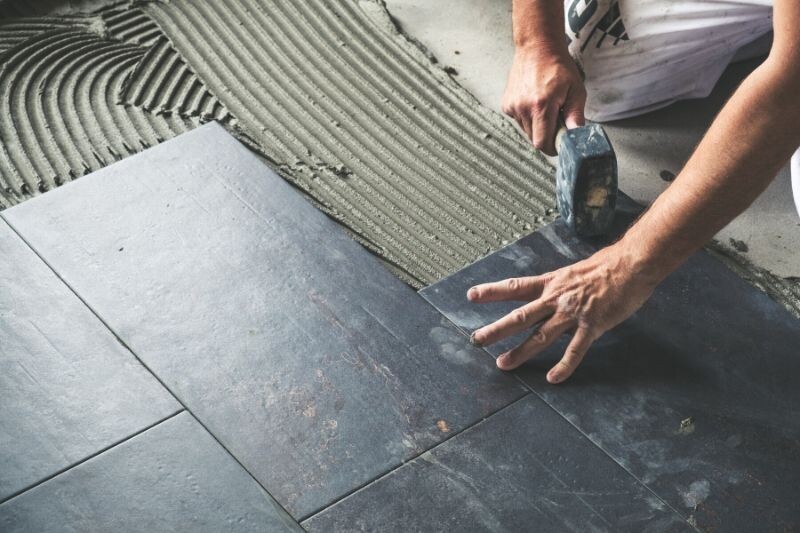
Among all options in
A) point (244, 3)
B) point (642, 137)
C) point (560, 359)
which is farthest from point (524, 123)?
point (244, 3)

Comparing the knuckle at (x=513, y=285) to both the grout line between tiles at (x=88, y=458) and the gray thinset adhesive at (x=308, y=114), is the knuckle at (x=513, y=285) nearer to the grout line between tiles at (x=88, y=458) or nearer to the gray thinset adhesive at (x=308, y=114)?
the gray thinset adhesive at (x=308, y=114)

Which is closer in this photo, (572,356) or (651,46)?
(572,356)

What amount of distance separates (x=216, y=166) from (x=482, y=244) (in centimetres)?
73

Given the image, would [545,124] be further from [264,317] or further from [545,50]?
[264,317]

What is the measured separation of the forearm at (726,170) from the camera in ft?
5.78

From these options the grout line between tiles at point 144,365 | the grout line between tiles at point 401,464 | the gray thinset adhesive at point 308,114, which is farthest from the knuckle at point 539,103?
the grout line between tiles at point 144,365

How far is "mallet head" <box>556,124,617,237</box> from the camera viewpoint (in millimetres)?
2105

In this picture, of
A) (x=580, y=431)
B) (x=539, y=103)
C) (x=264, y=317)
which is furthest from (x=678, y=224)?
(x=264, y=317)

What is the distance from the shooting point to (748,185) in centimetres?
184

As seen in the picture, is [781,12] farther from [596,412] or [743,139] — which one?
[596,412]

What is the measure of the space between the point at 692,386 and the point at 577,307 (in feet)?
1.08

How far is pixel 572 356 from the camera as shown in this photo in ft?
6.46

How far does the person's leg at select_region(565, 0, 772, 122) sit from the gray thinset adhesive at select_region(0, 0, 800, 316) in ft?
1.06

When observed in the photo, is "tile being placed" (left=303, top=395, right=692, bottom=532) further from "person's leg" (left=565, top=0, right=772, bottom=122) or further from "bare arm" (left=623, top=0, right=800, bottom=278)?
"person's leg" (left=565, top=0, right=772, bottom=122)
